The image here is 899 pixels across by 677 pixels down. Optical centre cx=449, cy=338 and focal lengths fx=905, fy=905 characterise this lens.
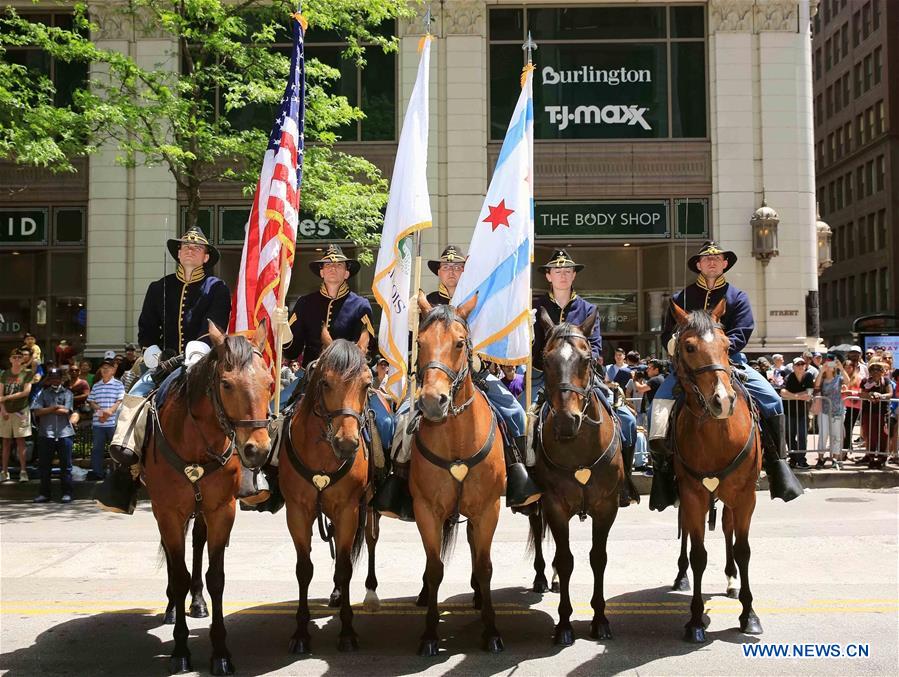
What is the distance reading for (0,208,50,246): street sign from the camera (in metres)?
23.6

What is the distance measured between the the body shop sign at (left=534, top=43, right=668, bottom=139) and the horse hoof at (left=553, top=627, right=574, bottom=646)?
1808 centimetres

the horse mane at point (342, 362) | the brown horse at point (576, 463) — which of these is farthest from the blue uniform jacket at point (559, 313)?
the horse mane at point (342, 362)

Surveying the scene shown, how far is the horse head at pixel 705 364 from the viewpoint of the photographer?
23.3 ft

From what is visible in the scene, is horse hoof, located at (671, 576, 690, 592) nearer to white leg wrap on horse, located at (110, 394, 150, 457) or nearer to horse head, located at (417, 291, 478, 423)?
horse head, located at (417, 291, 478, 423)

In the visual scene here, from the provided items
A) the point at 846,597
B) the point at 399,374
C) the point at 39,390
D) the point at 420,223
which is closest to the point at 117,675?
the point at 399,374

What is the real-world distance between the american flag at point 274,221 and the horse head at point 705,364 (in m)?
3.69

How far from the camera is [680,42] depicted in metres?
23.8

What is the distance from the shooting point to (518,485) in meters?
7.55

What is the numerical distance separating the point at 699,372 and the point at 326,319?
3720mm

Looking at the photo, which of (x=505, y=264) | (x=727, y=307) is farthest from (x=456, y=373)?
(x=727, y=307)

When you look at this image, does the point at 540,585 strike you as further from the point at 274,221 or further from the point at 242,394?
the point at 274,221

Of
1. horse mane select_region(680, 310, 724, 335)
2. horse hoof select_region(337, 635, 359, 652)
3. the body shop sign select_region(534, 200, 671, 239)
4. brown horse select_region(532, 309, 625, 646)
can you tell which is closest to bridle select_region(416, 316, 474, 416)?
brown horse select_region(532, 309, 625, 646)

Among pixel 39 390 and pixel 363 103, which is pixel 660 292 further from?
pixel 39 390

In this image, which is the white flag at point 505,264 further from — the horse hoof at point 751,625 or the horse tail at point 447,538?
the horse hoof at point 751,625
